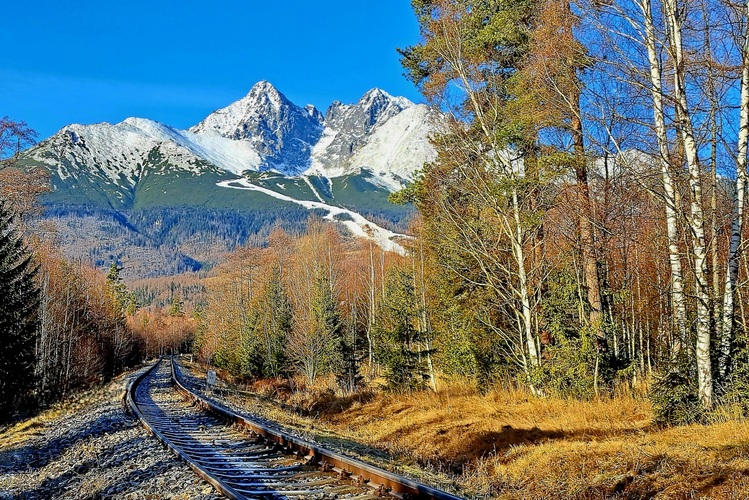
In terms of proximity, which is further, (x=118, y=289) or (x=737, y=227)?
(x=118, y=289)

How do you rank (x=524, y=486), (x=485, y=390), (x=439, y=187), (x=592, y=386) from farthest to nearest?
1. (x=485, y=390)
2. (x=439, y=187)
3. (x=592, y=386)
4. (x=524, y=486)

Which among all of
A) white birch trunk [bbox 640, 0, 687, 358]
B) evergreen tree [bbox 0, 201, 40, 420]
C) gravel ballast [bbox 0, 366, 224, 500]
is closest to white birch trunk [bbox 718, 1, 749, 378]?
white birch trunk [bbox 640, 0, 687, 358]

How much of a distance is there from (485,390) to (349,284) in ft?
126

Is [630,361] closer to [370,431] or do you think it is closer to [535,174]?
[535,174]

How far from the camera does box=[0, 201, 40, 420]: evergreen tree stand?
20619mm

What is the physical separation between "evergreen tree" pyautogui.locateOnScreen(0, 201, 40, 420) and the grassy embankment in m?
14.9

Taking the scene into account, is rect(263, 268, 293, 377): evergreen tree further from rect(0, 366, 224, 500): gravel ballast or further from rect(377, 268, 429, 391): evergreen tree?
rect(0, 366, 224, 500): gravel ballast

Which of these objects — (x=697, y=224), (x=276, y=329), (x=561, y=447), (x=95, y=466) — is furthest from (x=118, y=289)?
(x=697, y=224)

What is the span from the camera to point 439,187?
1370 cm

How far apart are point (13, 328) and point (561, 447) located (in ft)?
76.8

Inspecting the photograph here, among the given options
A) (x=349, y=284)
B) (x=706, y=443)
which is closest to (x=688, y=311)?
(x=706, y=443)

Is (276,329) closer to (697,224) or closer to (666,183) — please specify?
(666,183)

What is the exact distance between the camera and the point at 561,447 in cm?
727

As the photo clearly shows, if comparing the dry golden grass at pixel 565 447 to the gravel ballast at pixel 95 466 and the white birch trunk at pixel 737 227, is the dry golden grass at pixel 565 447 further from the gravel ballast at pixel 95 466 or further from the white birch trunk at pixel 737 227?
the gravel ballast at pixel 95 466
